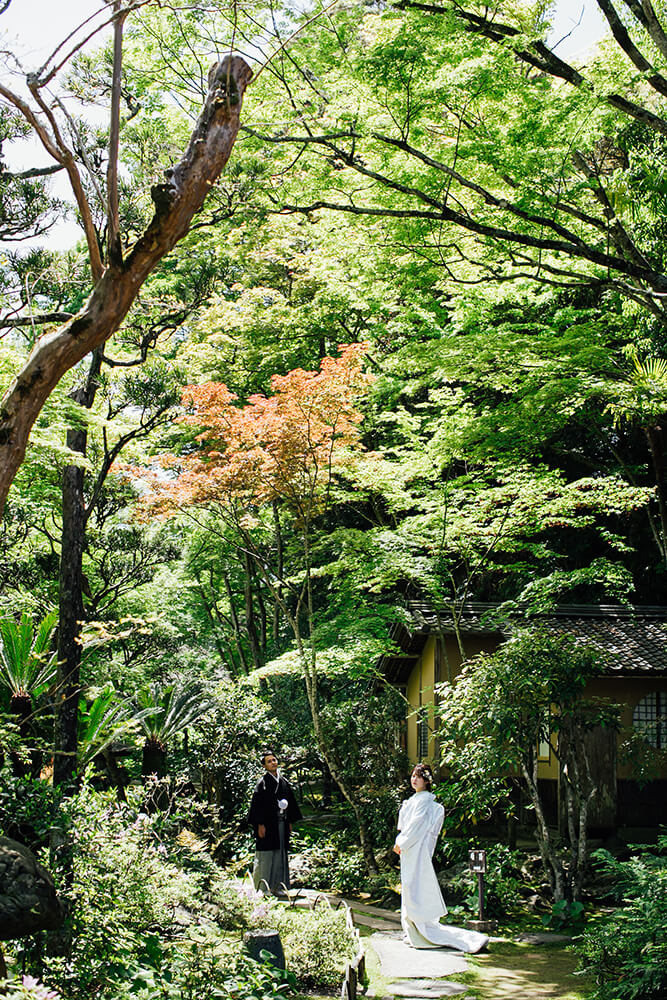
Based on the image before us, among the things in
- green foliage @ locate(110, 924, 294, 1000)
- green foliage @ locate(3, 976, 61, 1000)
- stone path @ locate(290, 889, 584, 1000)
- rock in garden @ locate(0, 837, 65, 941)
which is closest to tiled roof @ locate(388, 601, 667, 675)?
stone path @ locate(290, 889, 584, 1000)

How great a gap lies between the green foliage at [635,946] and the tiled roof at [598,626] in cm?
588

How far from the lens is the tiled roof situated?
1403 cm

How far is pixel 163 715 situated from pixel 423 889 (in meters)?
8.02

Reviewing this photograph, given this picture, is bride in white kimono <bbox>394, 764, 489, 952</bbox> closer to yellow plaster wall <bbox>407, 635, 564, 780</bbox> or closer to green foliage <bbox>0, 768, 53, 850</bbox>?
green foliage <bbox>0, 768, 53, 850</bbox>

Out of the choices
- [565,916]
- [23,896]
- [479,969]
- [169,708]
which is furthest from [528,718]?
[169,708]

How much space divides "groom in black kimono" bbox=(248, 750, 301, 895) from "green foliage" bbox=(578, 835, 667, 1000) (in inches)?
172

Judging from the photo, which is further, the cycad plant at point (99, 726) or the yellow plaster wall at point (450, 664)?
the yellow plaster wall at point (450, 664)

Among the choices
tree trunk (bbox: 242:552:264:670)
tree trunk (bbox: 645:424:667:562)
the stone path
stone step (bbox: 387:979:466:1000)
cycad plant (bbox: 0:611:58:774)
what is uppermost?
tree trunk (bbox: 645:424:667:562)

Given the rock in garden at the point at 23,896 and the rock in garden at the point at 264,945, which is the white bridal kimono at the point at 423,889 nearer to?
the rock in garden at the point at 264,945

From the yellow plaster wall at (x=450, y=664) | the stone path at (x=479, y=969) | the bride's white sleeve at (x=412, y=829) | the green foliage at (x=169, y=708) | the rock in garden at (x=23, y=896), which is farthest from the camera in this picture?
the yellow plaster wall at (x=450, y=664)

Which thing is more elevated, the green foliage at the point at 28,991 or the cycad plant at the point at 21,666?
the cycad plant at the point at 21,666

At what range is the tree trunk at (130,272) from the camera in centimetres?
424

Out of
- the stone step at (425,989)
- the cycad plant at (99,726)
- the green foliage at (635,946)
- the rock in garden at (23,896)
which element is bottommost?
the stone step at (425,989)

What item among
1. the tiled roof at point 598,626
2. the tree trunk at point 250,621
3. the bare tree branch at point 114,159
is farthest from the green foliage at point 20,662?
the tree trunk at point 250,621
